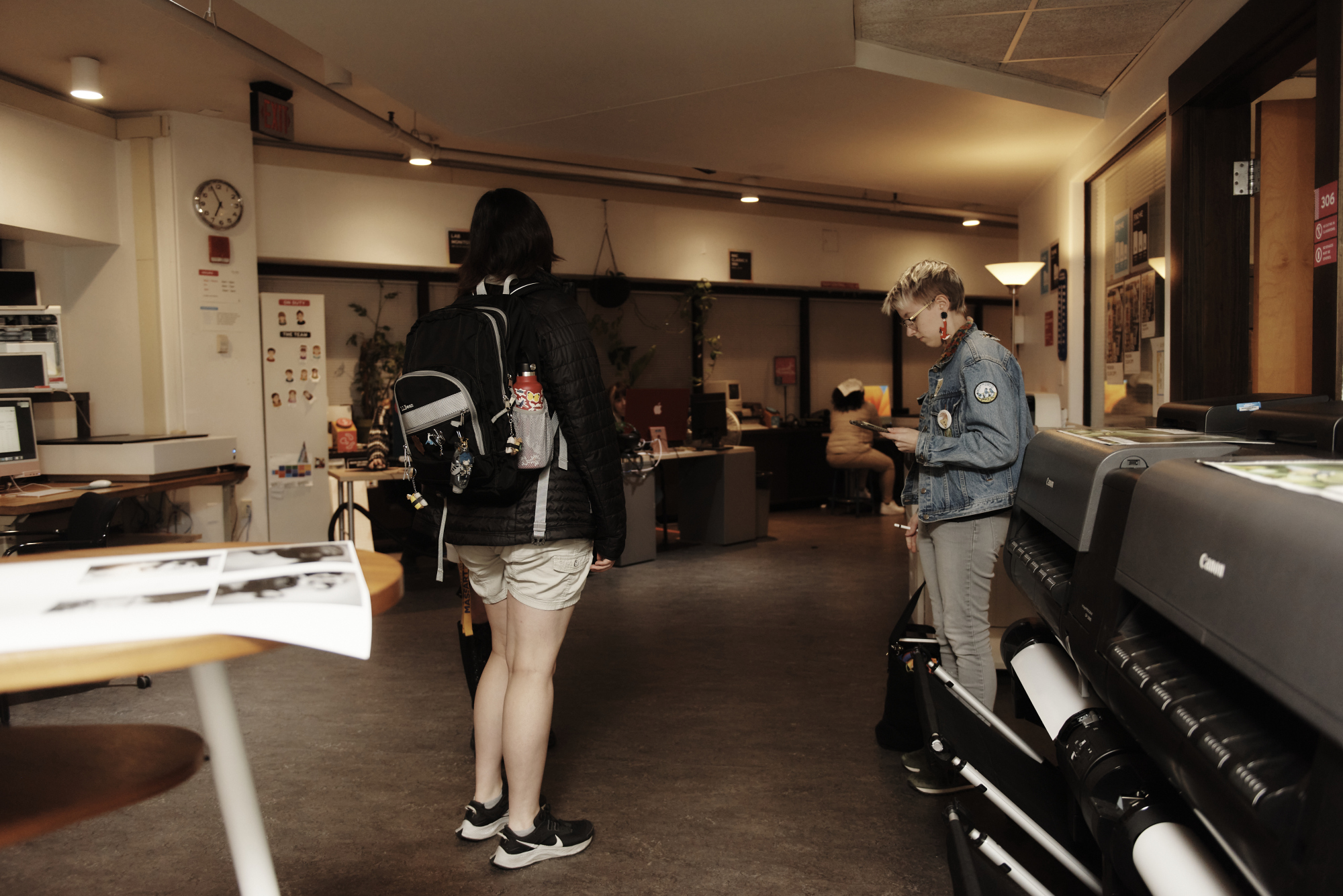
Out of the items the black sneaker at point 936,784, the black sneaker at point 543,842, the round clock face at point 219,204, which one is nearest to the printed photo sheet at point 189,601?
the black sneaker at point 543,842

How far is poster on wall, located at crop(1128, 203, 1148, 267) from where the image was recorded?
14.0 ft

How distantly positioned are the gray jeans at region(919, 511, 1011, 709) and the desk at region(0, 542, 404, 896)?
161 cm

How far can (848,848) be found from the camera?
2.19 metres

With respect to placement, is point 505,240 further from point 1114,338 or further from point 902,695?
point 1114,338

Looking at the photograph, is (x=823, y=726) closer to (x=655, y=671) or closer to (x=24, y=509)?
(x=655, y=671)

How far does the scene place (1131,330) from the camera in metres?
4.41

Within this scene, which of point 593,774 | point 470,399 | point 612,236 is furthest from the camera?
point 612,236

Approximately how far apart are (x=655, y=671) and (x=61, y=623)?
2981 mm

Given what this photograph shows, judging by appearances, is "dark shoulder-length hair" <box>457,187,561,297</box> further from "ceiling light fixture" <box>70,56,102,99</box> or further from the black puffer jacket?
"ceiling light fixture" <box>70,56,102,99</box>

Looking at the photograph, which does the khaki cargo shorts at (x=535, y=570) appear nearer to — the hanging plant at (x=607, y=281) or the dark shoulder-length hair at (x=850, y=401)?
the hanging plant at (x=607, y=281)

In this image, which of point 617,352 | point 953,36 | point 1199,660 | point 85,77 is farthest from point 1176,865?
point 617,352

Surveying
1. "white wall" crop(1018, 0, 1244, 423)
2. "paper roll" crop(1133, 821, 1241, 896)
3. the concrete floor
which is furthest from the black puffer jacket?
"white wall" crop(1018, 0, 1244, 423)

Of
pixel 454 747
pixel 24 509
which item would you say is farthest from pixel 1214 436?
pixel 24 509

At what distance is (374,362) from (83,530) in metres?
3.86
